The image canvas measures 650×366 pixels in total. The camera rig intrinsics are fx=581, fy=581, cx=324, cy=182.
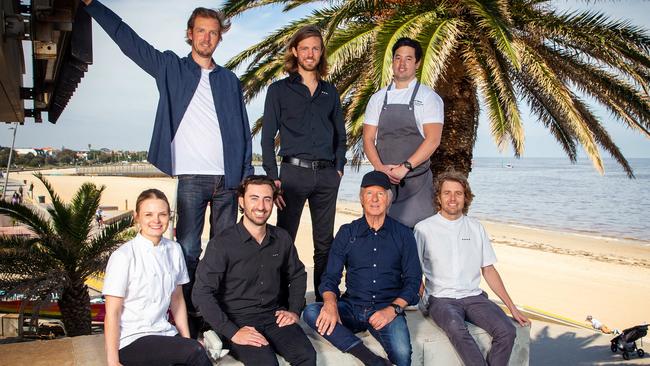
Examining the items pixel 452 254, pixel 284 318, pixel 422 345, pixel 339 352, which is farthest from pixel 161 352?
pixel 452 254

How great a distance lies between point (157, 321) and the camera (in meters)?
3.48

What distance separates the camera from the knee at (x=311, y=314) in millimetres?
4066

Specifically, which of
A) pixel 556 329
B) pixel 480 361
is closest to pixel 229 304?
pixel 480 361

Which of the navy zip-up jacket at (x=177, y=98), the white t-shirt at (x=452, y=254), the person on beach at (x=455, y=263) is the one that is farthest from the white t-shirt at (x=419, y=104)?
the navy zip-up jacket at (x=177, y=98)

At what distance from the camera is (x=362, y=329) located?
13.6 ft

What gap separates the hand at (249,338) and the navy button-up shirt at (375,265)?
71cm

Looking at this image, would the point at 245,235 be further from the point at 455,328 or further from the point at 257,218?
the point at 455,328

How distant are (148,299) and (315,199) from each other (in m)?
1.62

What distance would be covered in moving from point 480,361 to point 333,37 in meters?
4.84

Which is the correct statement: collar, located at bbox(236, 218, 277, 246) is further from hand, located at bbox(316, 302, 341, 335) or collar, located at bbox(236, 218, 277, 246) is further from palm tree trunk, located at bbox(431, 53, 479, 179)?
palm tree trunk, located at bbox(431, 53, 479, 179)

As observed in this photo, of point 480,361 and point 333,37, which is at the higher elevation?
point 333,37

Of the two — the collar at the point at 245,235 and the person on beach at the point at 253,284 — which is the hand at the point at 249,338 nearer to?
the person on beach at the point at 253,284

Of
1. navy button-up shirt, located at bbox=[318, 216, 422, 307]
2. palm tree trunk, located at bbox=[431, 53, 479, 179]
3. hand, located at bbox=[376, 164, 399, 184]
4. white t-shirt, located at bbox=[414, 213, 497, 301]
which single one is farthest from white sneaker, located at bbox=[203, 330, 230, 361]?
palm tree trunk, located at bbox=[431, 53, 479, 179]

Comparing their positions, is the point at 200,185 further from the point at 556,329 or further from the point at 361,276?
the point at 556,329
